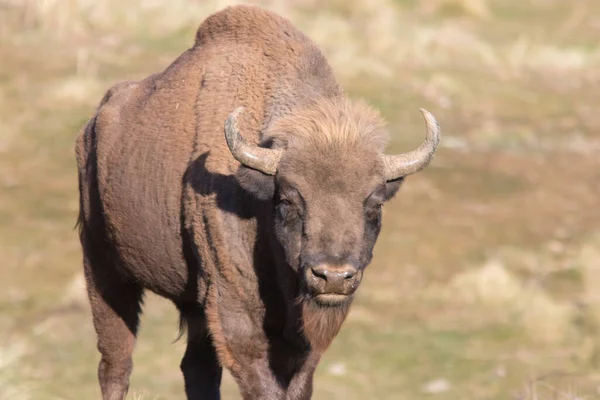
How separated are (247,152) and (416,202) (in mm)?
Result: 11193

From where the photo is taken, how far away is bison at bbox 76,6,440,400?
7.18m

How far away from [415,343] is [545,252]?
3.27m

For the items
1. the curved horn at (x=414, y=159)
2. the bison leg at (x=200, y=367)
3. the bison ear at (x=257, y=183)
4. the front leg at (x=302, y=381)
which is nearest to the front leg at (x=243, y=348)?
the front leg at (x=302, y=381)

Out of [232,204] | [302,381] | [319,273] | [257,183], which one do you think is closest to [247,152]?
[257,183]

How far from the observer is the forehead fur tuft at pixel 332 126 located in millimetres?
7312

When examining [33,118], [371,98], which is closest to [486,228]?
[371,98]

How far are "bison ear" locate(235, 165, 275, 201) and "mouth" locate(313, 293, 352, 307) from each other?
727 millimetres

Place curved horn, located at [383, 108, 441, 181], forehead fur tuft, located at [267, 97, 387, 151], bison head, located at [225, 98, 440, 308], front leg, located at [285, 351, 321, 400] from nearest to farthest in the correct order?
1. bison head, located at [225, 98, 440, 308]
2. forehead fur tuft, located at [267, 97, 387, 151]
3. curved horn, located at [383, 108, 441, 181]
4. front leg, located at [285, 351, 321, 400]

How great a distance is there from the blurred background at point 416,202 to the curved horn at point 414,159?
177 cm

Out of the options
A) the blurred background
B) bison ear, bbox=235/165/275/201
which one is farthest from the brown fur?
the blurred background

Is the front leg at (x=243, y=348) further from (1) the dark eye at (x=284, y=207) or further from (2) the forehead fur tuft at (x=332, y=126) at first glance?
(2) the forehead fur tuft at (x=332, y=126)

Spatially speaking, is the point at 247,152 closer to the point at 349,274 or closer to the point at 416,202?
the point at 349,274

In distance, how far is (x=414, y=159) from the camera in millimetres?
7496

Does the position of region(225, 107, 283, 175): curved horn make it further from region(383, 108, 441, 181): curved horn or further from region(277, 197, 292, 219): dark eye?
region(383, 108, 441, 181): curved horn
